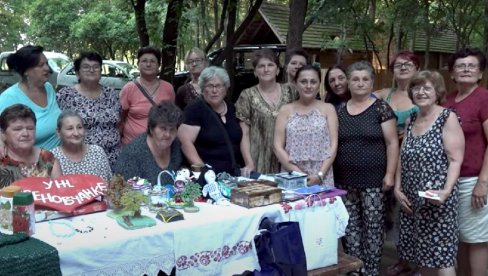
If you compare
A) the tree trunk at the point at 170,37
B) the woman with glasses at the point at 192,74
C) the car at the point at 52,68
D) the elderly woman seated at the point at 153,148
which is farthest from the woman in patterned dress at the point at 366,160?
the car at the point at 52,68

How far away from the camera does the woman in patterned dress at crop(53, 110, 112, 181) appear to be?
11.3 feet

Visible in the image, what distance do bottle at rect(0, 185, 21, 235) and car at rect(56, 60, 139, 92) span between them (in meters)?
11.0

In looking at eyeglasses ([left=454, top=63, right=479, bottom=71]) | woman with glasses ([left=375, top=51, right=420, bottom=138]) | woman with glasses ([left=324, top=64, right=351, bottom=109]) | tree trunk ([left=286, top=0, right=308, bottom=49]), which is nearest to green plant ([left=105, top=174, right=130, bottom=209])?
woman with glasses ([left=324, top=64, right=351, bottom=109])

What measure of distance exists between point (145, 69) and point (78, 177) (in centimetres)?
187

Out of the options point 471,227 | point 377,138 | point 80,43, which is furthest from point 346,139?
point 80,43

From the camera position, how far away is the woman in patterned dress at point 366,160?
12.6 feet

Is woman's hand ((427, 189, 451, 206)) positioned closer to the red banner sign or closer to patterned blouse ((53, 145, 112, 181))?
the red banner sign

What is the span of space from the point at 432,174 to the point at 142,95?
2.46 metres

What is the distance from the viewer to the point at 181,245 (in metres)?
2.70

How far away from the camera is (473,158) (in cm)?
366

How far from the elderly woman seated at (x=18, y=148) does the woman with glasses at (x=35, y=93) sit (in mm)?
685

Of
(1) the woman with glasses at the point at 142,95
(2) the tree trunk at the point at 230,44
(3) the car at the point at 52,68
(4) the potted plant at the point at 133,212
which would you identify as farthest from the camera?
(3) the car at the point at 52,68

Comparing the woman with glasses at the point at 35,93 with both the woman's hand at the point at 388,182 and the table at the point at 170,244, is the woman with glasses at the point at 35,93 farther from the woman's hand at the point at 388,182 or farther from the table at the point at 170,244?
the woman's hand at the point at 388,182

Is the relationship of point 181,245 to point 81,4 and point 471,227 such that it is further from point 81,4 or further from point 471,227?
point 81,4
